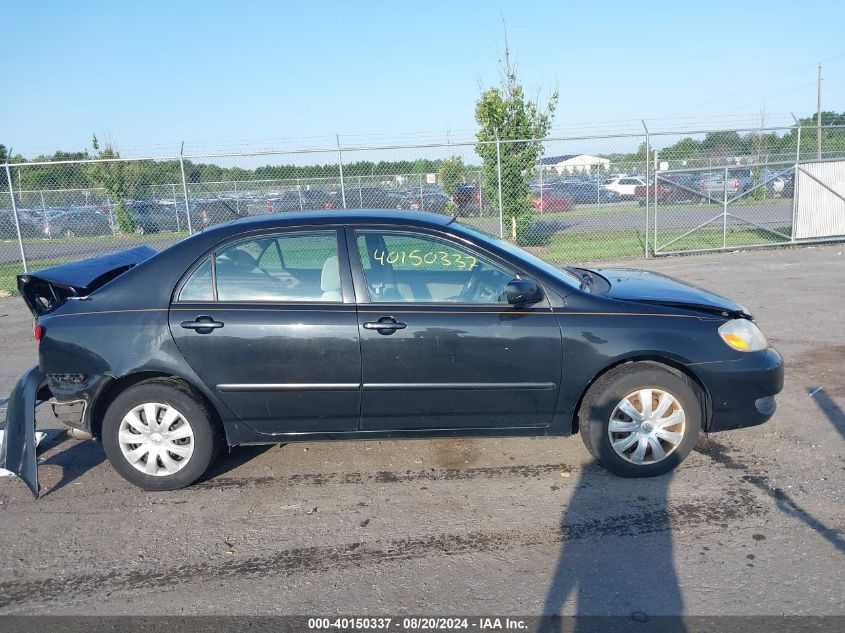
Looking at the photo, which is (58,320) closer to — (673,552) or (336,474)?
(336,474)

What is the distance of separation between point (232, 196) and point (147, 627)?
12.2 m

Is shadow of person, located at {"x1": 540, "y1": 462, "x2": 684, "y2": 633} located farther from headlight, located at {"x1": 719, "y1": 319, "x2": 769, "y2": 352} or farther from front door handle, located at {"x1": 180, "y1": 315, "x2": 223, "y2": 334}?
front door handle, located at {"x1": 180, "y1": 315, "x2": 223, "y2": 334}

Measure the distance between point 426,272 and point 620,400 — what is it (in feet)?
4.86

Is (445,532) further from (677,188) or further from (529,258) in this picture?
(677,188)

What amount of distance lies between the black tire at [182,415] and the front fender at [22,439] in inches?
17.9

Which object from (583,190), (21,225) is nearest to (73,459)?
(583,190)

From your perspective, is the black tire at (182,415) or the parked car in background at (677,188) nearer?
the black tire at (182,415)

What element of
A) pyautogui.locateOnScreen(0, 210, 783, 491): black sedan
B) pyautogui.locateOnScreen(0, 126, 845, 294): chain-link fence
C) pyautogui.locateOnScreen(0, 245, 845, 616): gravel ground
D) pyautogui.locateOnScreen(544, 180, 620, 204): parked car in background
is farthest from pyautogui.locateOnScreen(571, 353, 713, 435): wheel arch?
pyautogui.locateOnScreen(544, 180, 620, 204): parked car in background

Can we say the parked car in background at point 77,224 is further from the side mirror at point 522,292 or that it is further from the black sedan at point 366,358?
the side mirror at point 522,292

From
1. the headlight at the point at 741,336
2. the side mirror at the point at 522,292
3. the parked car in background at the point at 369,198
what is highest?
the parked car in background at the point at 369,198

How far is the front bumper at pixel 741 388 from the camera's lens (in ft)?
13.6

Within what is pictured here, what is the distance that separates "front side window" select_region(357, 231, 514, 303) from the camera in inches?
167

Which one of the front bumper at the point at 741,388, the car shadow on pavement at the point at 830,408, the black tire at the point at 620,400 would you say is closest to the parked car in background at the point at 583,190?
the car shadow on pavement at the point at 830,408

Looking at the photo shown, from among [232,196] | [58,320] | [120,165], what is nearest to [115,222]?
[120,165]
